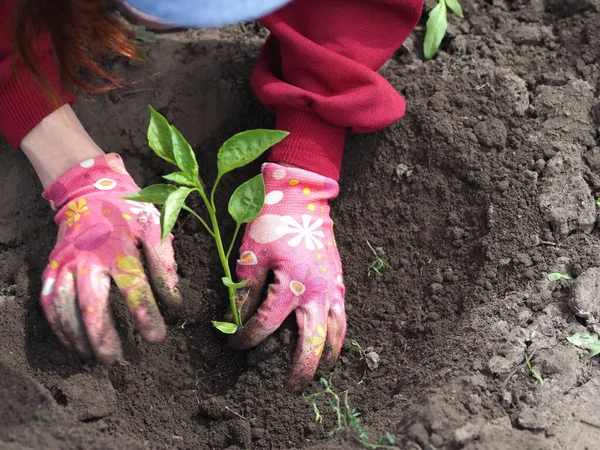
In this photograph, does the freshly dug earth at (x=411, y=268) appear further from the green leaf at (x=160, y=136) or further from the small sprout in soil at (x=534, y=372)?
the green leaf at (x=160, y=136)

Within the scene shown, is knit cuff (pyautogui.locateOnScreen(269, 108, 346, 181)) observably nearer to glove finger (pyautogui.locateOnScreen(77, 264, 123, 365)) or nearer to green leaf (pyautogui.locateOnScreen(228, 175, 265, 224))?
green leaf (pyautogui.locateOnScreen(228, 175, 265, 224))

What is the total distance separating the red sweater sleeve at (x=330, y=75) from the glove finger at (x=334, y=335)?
17.5 inches

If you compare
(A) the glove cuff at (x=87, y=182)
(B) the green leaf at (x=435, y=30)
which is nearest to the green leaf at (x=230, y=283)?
(A) the glove cuff at (x=87, y=182)

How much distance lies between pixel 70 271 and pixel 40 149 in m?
0.47

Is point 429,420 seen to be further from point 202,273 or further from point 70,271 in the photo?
point 70,271

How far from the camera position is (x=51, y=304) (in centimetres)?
177

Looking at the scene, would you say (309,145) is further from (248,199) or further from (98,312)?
(98,312)

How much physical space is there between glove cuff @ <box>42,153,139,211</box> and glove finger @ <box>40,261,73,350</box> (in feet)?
0.79

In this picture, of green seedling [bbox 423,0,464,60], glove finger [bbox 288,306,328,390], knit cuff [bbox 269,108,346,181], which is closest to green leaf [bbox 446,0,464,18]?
green seedling [bbox 423,0,464,60]

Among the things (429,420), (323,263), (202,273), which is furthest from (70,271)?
(429,420)

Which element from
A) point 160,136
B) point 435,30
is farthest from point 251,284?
point 435,30

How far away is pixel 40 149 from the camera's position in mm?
2033

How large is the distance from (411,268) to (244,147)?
719 millimetres

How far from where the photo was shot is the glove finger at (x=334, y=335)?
186cm
